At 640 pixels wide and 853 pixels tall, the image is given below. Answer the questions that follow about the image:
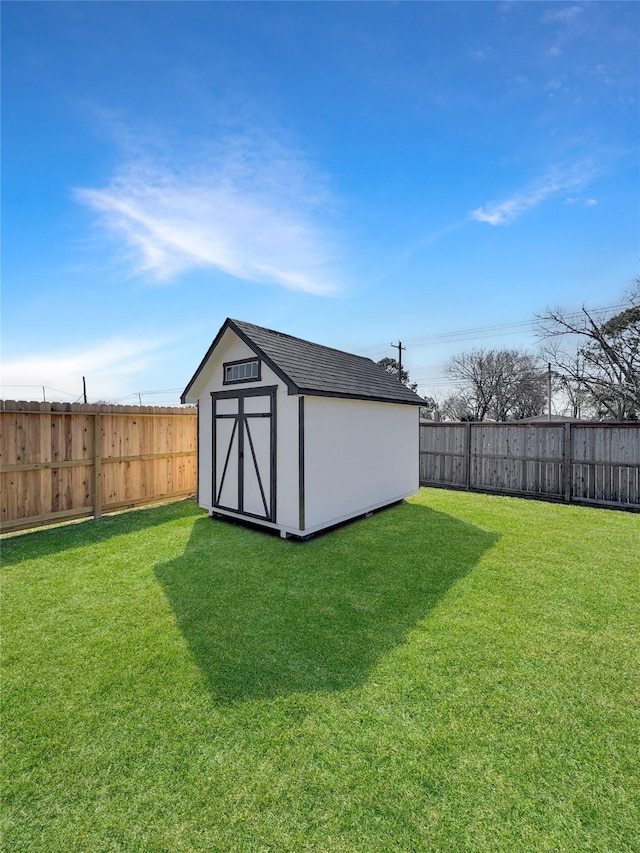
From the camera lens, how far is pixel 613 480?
24.7ft

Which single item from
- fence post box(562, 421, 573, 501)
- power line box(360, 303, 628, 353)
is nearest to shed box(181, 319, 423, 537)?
fence post box(562, 421, 573, 501)

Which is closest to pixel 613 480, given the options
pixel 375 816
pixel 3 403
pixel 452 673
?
pixel 452 673

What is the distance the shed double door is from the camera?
6004 mm

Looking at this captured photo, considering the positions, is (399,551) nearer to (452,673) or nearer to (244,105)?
(452,673)

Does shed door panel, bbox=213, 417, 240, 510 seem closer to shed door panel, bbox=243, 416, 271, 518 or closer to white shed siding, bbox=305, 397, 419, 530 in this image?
shed door panel, bbox=243, 416, 271, 518

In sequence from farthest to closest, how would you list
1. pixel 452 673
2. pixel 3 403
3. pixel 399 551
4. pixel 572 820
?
pixel 3 403 < pixel 399 551 < pixel 452 673 < pixel 572 820

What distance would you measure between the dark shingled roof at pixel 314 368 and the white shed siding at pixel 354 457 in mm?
211

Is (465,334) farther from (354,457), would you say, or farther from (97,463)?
(97,463)

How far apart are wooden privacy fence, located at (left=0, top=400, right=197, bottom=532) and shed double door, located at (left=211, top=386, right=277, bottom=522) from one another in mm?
1760

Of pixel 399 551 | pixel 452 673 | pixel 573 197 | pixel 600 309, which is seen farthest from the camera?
pixel 600 309

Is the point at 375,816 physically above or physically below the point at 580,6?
below

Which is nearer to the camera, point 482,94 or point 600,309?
point 482,94

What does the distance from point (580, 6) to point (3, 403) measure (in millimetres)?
10247

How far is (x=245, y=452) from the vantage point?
6.41m
